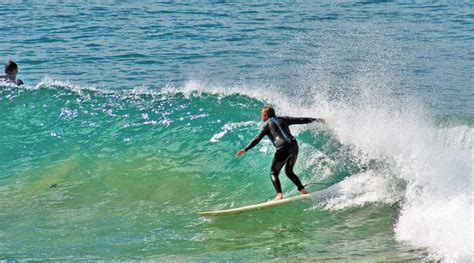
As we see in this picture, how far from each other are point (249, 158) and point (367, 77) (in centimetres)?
765

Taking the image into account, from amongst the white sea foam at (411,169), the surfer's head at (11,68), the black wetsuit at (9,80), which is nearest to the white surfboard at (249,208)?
the white sea foam at (411,169)

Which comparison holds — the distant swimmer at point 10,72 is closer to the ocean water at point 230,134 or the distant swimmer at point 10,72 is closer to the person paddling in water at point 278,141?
the ocean water at point 230,134

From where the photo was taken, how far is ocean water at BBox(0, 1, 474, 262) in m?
12.8

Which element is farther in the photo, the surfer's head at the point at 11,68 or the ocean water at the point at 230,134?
the surfer's head at the point at 11,68

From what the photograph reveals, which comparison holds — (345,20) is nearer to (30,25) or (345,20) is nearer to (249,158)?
(30,25)

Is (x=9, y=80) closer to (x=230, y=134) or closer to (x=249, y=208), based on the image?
(x=230, y=134)

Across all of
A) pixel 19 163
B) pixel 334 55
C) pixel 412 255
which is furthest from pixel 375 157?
pixel 334 55

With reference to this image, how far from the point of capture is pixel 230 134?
690 inches

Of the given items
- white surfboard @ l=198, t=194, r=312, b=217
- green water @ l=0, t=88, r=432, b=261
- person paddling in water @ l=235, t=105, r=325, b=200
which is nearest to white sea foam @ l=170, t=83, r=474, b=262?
green water @ l=0, t=88, r=432, b=261

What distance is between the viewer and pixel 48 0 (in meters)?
33.1

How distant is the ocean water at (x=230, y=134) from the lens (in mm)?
12797

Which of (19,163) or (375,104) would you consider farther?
(375,104)

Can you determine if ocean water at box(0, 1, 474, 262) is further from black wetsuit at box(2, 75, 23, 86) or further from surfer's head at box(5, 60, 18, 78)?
surfer's head at box(5, 60, 18, 78)

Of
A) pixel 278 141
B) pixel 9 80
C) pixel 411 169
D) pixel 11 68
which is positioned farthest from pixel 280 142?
pixel 9 80
